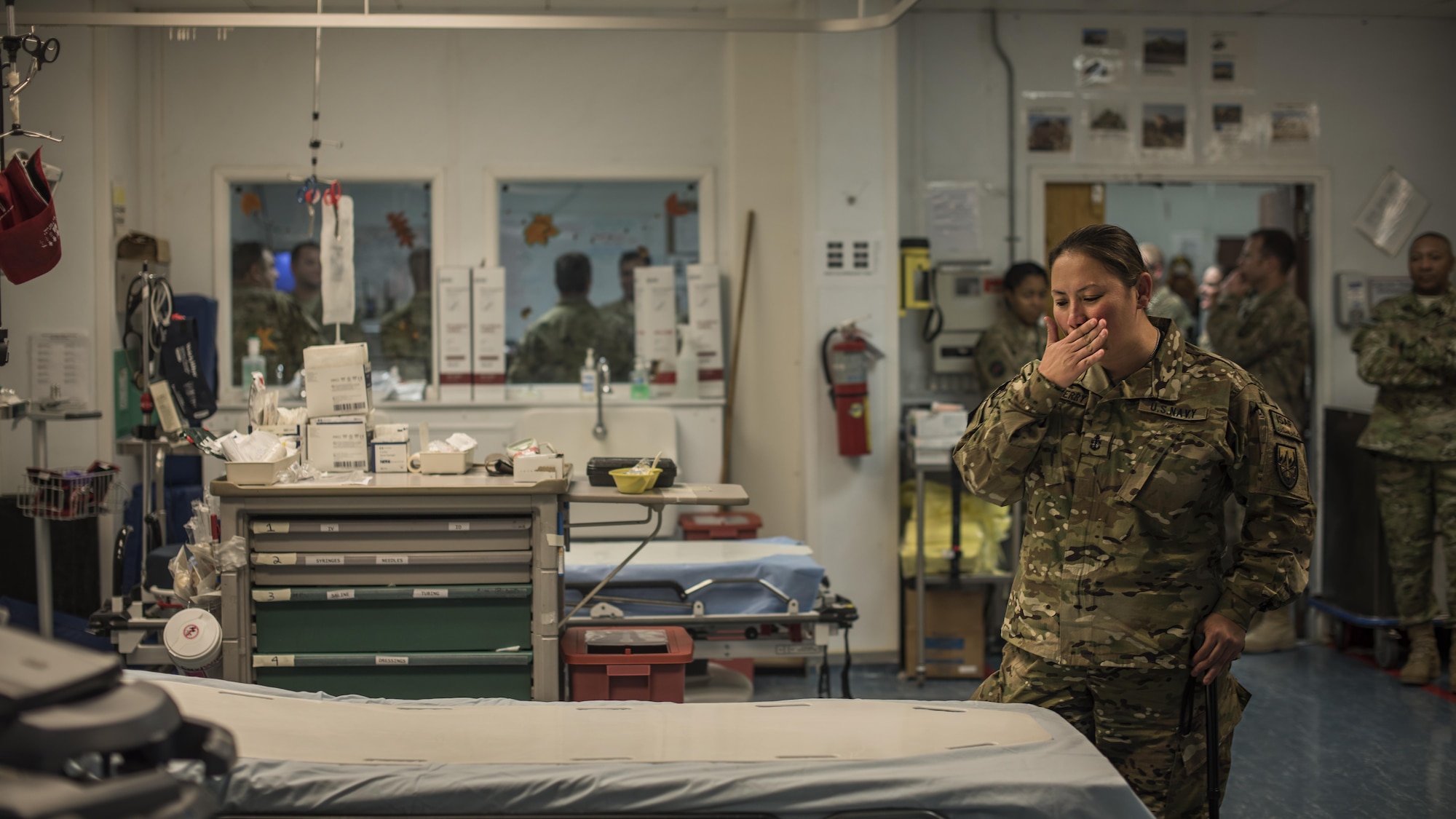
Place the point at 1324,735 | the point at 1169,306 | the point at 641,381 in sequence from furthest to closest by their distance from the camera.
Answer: the point at 1169,306, the point at 641,381, the point at 1324,735

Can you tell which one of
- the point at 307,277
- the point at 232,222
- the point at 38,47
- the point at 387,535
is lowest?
the point at 387,535

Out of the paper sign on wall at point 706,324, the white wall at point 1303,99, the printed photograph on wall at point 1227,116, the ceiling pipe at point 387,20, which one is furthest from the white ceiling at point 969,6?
the ceiling pipe at point 387,20

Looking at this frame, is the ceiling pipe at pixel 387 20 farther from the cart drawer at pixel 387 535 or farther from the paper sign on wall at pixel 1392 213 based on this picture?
the paper sign on wall at pixel 1392 213

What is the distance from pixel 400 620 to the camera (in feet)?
10.4

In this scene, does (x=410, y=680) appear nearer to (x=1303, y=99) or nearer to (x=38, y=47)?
(x=38, y=47)

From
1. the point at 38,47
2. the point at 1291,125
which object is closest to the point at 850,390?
the point at 1291,125

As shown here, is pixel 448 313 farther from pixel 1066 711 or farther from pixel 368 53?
pixel 1066 711

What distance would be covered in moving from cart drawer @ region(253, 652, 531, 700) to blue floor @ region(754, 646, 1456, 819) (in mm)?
1773

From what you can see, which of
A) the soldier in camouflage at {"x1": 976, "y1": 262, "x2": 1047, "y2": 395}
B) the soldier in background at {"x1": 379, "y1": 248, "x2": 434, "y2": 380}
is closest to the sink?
the soldier in background at {"x1": 379, "y1": 248, "x2": 434, "y2": 380}

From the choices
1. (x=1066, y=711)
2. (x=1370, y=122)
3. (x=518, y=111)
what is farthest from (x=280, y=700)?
(x=1370, y=122)

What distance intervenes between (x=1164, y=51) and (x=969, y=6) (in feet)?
3.67

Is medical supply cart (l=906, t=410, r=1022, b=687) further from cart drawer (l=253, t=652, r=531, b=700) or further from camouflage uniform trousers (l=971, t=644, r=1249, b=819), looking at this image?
camouflage uniform trousers (l=971, t=644, r=1249, b=819)

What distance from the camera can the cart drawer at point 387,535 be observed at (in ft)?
10.3

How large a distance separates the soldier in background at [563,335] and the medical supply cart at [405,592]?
272 centimetres
